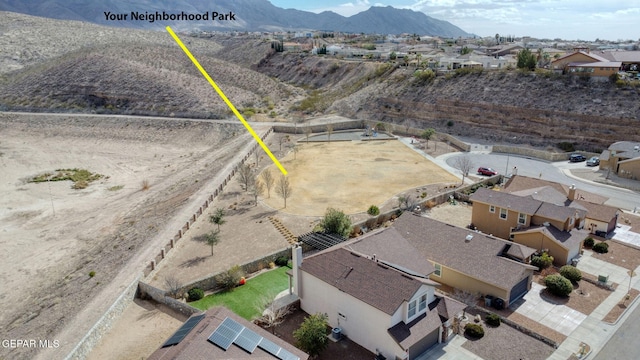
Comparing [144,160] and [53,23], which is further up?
[53,23]

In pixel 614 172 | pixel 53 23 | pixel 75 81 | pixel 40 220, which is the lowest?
pixel 40 220

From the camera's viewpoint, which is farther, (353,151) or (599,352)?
(353,151)

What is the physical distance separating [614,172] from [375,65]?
6344 centimetres

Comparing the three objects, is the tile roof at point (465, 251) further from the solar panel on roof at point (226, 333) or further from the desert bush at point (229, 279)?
the solar panel on roof at point (226, 333)

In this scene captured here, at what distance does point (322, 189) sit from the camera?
4594cm

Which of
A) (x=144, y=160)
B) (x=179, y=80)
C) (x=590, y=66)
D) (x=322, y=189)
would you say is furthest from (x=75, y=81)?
(x=590, y=66)

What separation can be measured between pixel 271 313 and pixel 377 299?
6.01 meters

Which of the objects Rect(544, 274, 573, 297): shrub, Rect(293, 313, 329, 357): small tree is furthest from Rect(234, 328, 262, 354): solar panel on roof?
Rect(544, 274, 573, 297): shrub

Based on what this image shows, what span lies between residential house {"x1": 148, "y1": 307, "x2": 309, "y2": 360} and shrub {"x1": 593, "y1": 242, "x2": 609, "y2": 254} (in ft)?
83.8

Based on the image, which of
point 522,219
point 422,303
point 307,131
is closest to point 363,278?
point 422,303

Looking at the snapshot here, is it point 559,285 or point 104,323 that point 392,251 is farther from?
point 104,323

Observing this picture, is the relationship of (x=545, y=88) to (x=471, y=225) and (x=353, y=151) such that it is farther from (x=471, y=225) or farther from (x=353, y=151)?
(x=471, y=225)

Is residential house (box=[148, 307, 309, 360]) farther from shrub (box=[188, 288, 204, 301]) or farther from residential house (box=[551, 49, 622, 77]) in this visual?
residential house (box=[551, 49, 622, 77])

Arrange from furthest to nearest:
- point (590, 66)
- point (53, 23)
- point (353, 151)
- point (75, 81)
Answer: point (53, 23) → point (75, 81) → point (590, 66) → point (353, 151)
